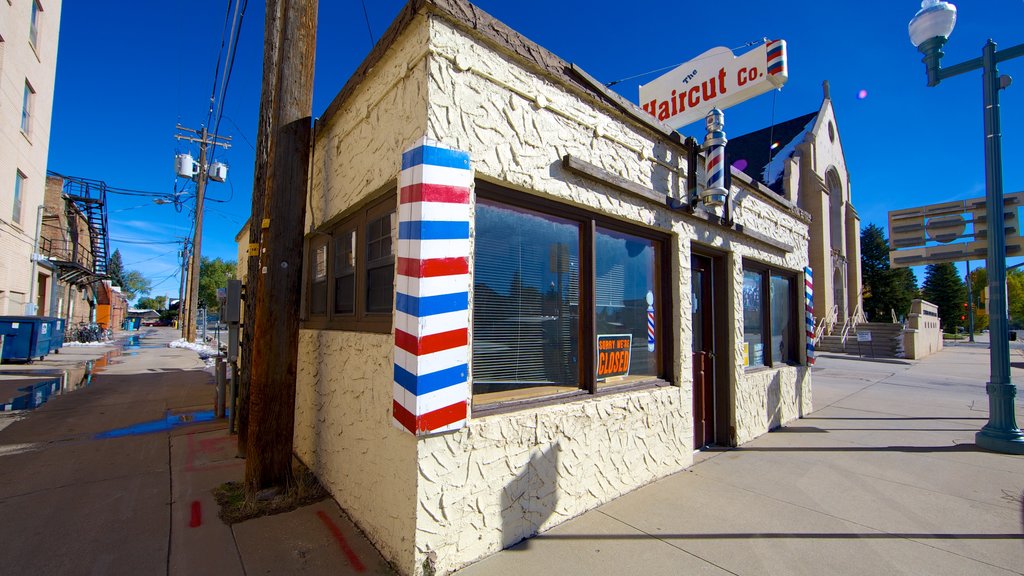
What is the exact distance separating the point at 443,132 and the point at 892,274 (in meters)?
47.6

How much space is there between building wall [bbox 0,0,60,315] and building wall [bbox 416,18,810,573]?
58.2ft

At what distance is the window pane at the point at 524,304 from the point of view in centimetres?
347

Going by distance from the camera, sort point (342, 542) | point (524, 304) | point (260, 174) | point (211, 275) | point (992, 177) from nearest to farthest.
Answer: point (342, 542) < point (524, 304) < point (260, 174) < point (992, 177) < point (211, 275)

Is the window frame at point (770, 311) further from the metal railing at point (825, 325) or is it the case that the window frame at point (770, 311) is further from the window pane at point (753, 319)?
the metal railing at point (825, 325)

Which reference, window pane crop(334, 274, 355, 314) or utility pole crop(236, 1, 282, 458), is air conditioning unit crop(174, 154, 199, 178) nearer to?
utility pole crop(236, 1, 282, 458)

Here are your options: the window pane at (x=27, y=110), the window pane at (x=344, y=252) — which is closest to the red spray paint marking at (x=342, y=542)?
the window pane at (x=344, y=252)

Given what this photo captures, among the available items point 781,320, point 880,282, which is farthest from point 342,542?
Answer: point 880,282

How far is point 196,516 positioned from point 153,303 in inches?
4443

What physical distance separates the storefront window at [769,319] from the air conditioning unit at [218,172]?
918 inches

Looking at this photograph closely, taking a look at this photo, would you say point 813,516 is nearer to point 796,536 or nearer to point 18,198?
point 796,536

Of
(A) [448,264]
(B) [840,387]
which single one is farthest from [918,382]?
(A) [448,264]

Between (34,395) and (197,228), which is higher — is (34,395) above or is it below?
below

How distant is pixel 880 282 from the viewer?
A: 1538 inches

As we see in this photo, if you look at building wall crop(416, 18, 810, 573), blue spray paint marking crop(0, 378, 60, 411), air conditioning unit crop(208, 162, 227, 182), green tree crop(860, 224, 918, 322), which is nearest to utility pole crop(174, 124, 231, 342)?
air conditioning unit crop(208, 162, 227, 182)
